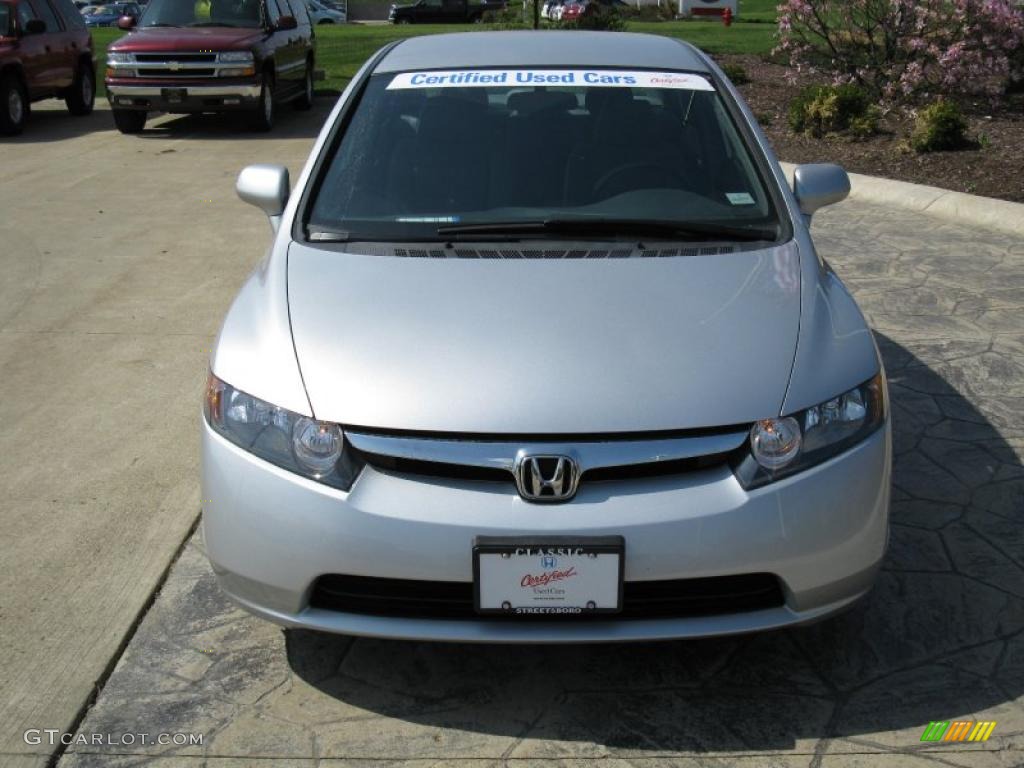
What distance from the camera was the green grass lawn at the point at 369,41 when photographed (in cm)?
2197

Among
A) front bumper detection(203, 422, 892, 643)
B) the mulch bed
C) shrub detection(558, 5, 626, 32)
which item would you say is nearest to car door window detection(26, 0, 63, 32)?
shrub detection(558, 5, 626, 32)

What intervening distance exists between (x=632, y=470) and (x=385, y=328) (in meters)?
0.83

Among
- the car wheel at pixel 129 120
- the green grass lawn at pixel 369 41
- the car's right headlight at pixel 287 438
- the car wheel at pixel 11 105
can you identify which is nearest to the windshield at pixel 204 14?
the car wheel at pixel 129 120

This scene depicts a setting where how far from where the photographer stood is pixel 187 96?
1434 cm

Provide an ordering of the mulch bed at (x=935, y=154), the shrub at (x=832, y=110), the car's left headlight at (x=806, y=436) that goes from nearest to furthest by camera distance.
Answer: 1. the car's left headlight at (x=806, y=436)
2. the mulch bed at (x=935, y=154)
3. the shrub at (x=832, y=110)

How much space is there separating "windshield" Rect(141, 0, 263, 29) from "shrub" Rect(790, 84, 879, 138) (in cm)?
692

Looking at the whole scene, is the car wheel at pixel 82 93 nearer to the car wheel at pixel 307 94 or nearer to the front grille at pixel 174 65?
the front grille at pixel 174 65

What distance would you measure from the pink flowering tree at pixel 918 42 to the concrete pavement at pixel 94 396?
22.8 ft

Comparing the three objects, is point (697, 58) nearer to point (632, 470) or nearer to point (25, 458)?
→ point (632, 470)

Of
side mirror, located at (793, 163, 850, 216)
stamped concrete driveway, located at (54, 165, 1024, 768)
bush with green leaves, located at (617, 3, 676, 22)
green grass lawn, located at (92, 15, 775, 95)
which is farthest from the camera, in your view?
bush with green leaves, located at (617, 3, 676, 22)

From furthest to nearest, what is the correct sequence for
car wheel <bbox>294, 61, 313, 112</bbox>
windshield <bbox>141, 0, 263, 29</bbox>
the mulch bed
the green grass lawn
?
1. the green grass lawn
2. car wheel <bbox>294, 61, 313, 112</bbox>
3. windshield <bbox>141, 0, 263, 29</bbox>
4. the mulch bed

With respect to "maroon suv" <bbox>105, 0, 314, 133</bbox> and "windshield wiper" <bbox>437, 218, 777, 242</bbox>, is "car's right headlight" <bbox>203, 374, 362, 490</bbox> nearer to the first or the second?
"windshield wiper" <bbox>437, 218, 777, 242</bbox>

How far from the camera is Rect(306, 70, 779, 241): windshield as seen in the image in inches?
160

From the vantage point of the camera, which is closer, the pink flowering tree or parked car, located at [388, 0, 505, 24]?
the pink flowering tree
